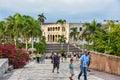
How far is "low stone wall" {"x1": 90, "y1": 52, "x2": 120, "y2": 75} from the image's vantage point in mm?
27016

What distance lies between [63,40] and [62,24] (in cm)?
698

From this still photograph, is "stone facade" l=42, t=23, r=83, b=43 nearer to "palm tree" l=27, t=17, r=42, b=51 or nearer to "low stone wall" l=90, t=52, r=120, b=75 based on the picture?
"palm tree" l=27, t=17, r=42, b=51

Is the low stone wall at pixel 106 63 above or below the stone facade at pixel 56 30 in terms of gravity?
below

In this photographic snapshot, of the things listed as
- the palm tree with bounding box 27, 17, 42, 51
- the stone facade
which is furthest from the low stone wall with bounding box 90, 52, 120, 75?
the stone facade

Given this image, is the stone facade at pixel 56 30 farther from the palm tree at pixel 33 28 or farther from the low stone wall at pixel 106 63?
the low stone wall at pixel 106 63

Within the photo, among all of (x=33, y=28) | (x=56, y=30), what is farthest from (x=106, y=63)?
(x=56, y=30)

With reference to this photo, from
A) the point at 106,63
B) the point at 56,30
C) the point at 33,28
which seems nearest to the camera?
the point at 106,63

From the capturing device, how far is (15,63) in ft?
117

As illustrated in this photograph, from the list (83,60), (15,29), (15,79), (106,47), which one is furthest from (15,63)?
(15,29)

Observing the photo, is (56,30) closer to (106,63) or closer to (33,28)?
(33,28)

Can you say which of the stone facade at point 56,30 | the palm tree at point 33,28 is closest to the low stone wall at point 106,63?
the palm tree at point 33,28

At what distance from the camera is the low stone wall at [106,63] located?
27016mm

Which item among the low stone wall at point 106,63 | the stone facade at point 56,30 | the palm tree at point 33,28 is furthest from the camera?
the stone facade at point 56,30

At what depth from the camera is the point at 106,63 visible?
1172 inches
